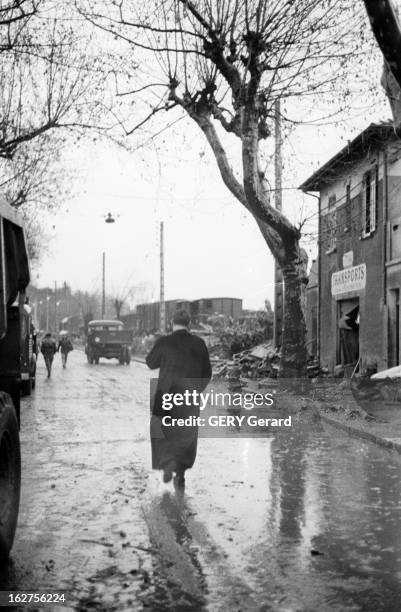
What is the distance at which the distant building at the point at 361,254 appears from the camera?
19453 mm

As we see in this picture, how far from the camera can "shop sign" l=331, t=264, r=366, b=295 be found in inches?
854

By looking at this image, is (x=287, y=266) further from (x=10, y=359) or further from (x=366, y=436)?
(x=10, y=359)

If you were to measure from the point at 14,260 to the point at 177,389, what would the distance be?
2347 millimetres

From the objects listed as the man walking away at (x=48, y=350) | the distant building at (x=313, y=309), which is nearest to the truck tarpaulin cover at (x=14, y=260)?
the man walking away at (x=48, y=350)

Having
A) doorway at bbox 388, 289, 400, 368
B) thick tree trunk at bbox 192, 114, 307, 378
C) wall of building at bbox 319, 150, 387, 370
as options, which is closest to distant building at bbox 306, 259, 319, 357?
wall of building at bbox 319, 150, 387, 370

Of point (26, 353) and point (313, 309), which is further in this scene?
point (313, 309)

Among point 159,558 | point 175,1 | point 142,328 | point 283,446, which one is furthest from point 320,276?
point 142,328

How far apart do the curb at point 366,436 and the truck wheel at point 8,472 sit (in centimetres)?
591

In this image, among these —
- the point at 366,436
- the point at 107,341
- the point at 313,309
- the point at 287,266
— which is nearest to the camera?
the point at 366,436

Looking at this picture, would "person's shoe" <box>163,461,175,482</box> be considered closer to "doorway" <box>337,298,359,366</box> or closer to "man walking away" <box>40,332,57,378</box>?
"doorway" <box>337,298,359,366</box>

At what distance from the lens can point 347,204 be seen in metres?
22.6

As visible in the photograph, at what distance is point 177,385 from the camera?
7199mm

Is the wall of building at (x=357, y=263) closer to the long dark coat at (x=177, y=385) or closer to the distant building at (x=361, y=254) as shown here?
the distant building at (x=361, y=254)

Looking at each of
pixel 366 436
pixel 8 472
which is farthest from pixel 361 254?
pixel 8 472
